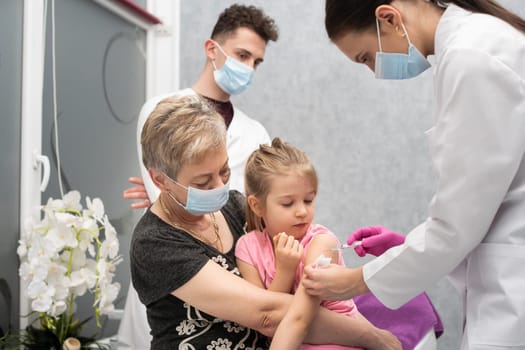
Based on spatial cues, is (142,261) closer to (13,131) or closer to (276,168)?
(276,168)

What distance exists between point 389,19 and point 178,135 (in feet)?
1.70

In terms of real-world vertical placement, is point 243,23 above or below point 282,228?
above

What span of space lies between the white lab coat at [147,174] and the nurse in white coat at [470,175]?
115cm

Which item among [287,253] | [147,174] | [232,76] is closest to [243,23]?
[232,76]

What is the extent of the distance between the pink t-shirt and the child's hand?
0.19 feet

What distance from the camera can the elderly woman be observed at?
1.28m

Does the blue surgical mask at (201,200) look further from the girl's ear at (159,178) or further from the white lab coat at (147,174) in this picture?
the white lab coat at (147,174)

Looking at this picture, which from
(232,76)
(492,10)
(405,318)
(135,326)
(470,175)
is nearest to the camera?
(470,175)

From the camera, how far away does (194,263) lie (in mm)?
1282

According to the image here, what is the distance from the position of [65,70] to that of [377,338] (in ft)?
5.49

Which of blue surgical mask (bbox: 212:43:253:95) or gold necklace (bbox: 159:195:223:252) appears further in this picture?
blue surgical mask (bbox: 212:43:253:95)

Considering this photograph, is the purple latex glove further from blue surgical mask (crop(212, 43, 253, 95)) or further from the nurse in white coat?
blue surgical mask (crop(212, 43, 253, 95))

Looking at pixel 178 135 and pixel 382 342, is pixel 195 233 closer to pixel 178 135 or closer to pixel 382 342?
pixel 178 135

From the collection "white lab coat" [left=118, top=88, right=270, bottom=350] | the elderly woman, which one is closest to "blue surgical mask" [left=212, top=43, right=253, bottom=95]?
"white lab coat" [left=118, top=88, right=270, bottom=350]
